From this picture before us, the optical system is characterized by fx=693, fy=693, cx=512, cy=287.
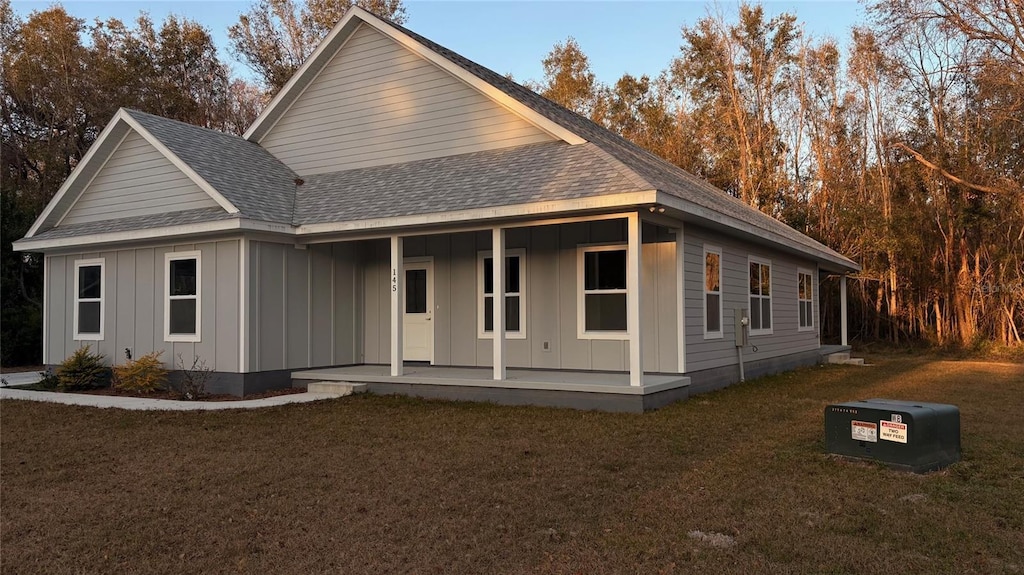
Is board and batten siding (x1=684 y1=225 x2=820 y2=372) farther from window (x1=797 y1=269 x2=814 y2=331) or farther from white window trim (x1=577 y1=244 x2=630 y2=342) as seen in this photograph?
white window trim (x1=577 y1=244 x2=630 y2=342)

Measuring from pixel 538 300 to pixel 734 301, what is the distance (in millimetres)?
3481

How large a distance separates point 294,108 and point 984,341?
64.1ft

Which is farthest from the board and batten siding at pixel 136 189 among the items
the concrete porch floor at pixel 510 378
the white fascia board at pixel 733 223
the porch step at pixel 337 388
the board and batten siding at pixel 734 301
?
the board and batten siding at pixel 734 301

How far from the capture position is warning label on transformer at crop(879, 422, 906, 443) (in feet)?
17.9

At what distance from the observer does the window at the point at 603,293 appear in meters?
10.4

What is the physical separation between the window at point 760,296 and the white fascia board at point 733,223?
22.9 inches

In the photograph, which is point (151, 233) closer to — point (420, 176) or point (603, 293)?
point (420, 176)

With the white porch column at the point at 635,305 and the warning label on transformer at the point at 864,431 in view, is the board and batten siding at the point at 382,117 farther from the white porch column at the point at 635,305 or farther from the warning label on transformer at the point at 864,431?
the warning label on transformer at the point at 864,431

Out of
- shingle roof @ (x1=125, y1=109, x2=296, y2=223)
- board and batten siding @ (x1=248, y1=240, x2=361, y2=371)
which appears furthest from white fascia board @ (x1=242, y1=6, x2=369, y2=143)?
board and batten siding @ (x1=248, y1=240, x2=361, y2=371)

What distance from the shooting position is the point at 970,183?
1941cm

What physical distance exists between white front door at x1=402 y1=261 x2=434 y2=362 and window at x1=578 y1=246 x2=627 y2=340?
276 cm

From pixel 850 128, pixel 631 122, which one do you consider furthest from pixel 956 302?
pixel 631 122

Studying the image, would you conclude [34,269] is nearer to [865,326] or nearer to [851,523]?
[851,523]

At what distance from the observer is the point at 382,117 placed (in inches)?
485
